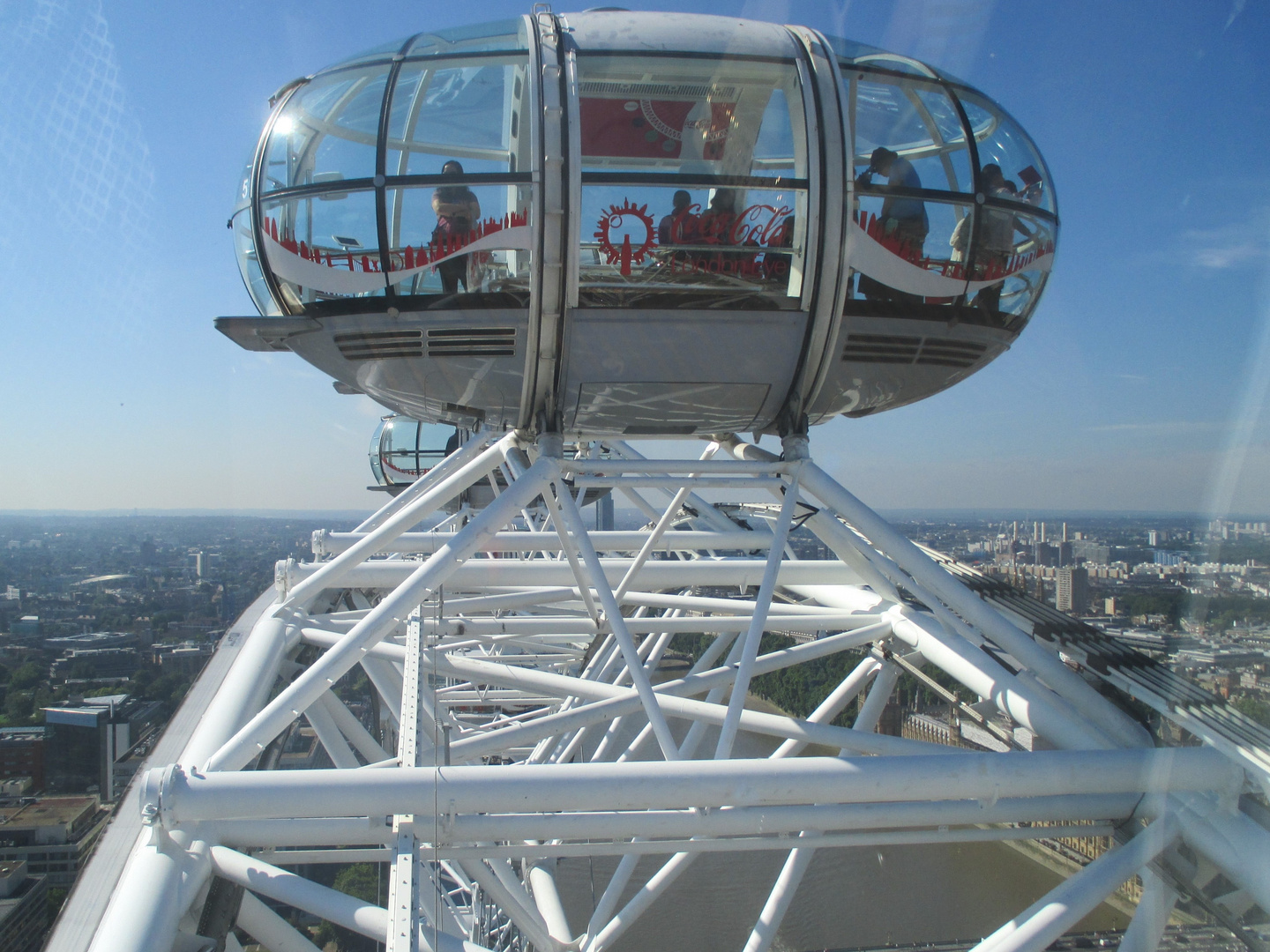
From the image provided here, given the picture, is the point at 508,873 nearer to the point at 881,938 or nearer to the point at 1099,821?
the point at 1099,821

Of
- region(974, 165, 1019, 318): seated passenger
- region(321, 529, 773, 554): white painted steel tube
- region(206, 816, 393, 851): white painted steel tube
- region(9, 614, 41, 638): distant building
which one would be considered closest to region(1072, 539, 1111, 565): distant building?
region(321, 529, 773, 554): white painted steel tube

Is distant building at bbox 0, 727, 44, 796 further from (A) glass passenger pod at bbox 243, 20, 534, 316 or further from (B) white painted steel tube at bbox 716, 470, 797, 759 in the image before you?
(B) white painted steel tube at bbox 716, 470, 797, 759

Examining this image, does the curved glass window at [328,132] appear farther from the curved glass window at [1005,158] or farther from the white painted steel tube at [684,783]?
the curved glass window at [1005,158]

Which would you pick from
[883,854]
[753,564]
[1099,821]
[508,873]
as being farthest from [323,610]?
[883,854]

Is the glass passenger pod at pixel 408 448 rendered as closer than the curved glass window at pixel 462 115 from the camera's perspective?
No

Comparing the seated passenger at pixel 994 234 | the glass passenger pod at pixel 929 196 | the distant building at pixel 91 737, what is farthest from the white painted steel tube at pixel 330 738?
the seated passenger at pixel 994 234

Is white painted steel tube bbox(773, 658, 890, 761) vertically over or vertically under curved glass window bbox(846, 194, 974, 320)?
under
